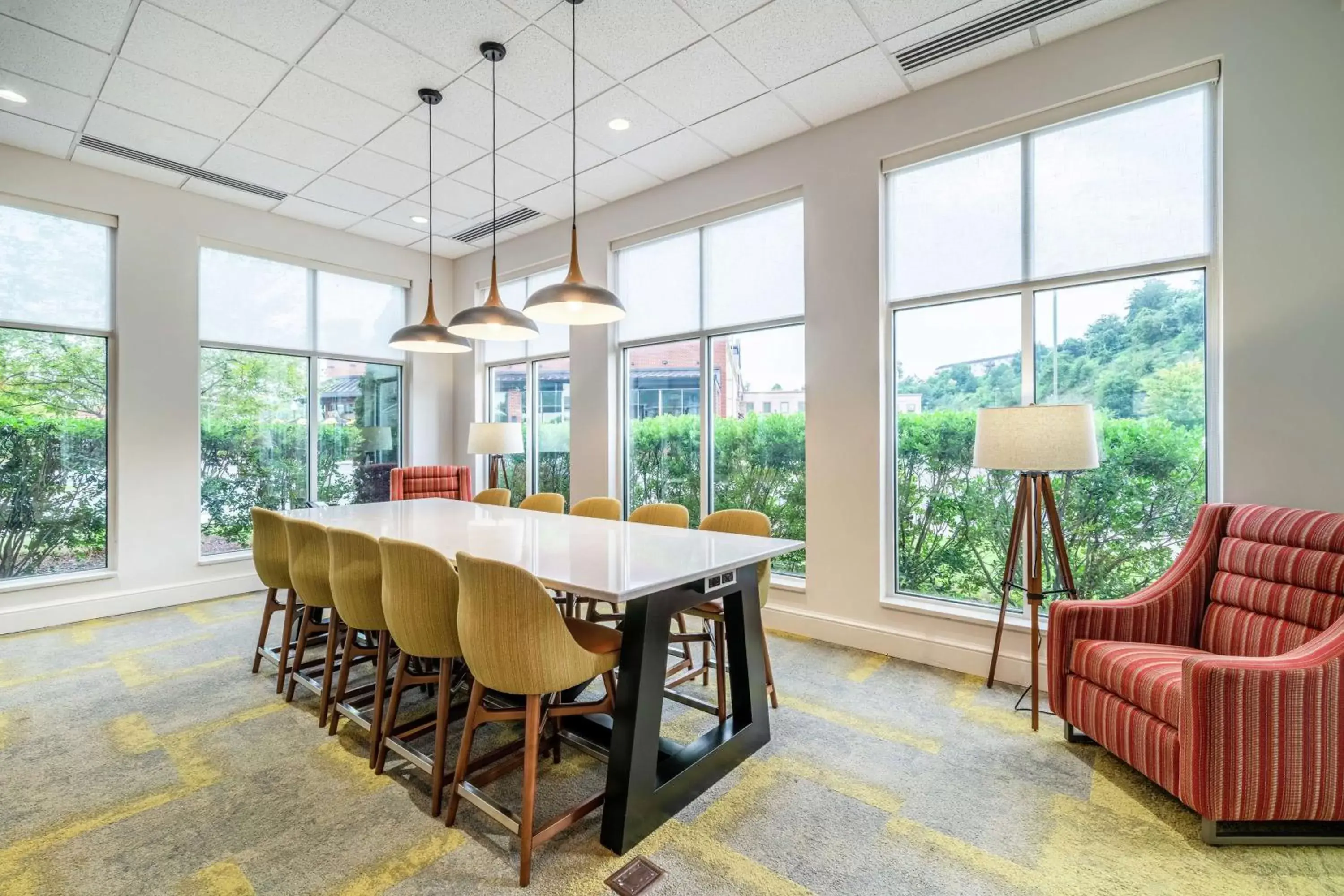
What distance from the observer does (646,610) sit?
6.46ft

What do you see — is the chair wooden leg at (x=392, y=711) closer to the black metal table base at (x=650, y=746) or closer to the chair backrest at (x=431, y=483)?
the black metal table base at (x=650, y=746)

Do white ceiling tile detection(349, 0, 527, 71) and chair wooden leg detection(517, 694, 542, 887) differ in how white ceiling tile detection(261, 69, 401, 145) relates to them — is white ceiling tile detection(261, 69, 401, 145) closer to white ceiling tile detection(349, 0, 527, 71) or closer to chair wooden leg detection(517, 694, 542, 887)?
white ceiling tile detection(349, 0, 527, 71)

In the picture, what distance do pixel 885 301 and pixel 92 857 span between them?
4.34 metres

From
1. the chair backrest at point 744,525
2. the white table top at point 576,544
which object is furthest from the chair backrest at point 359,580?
the chair backrest at point 744,525

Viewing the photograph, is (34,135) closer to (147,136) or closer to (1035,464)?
(147,136)

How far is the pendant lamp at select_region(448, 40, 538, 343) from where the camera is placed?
3.21 metres

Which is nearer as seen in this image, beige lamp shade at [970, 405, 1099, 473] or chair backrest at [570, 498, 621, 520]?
beige lamp shade at [970, 405, 1099, 473]

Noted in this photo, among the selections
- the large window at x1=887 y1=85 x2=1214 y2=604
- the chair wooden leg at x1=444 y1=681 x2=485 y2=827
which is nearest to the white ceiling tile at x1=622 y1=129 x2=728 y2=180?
the large window at x1=887 y1=85 x2=1214 y2=604

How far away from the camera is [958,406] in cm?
368

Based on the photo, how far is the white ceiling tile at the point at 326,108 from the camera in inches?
139

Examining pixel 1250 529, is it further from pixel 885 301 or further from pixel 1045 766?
pixel 885 301

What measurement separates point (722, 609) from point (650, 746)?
891 millimetres

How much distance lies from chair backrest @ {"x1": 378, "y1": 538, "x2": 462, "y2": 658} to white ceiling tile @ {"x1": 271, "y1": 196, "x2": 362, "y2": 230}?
452 centimetres

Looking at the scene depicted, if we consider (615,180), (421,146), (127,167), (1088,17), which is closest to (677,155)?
(615,180)
